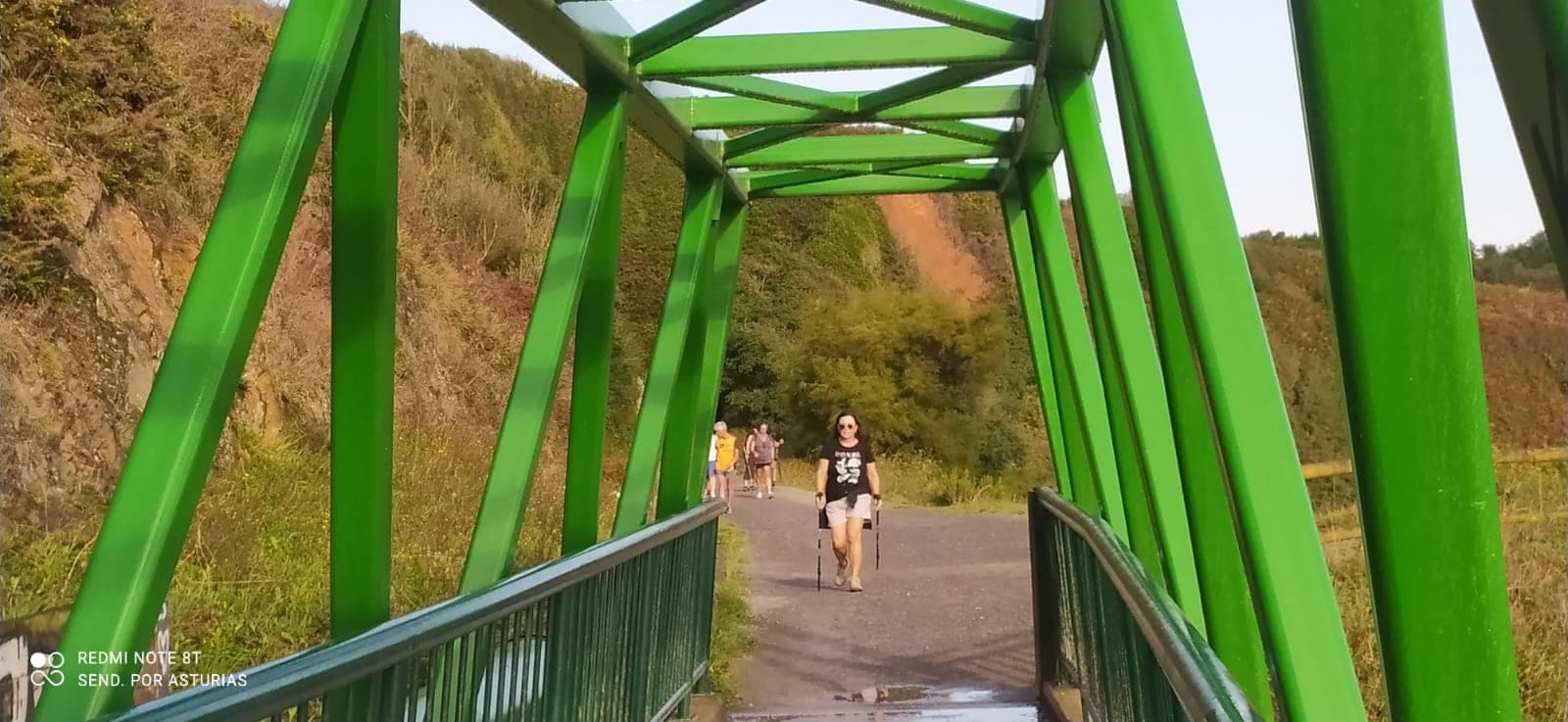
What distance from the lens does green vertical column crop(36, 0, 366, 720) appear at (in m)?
1.93

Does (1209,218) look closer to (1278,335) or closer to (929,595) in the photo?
(929,595)

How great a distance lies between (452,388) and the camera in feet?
48.5

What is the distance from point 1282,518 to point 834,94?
3.88 meters

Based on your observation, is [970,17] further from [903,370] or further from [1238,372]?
[903,370]

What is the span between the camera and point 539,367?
3.75 m

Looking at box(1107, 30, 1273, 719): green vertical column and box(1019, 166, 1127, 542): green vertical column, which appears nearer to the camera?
box(1107, 30, 1273, 719): green vertical column

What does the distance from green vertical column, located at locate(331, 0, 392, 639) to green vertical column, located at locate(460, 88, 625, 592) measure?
64 cm

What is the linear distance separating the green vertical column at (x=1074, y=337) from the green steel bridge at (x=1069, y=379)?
0.07 ft

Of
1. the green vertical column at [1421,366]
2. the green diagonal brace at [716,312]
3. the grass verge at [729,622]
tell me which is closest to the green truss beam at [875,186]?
the green diagonal brace at [716,312]

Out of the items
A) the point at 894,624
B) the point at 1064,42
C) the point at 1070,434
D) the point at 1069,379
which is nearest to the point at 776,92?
the point at 1064,42

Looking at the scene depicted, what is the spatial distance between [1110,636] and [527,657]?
5.33 feet

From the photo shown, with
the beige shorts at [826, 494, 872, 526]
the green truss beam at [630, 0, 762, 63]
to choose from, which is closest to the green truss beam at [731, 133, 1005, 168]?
the green truss beam at [630, 0, 762, 63]

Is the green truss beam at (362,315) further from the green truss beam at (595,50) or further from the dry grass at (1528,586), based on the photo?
the dry grass at (1528,586)

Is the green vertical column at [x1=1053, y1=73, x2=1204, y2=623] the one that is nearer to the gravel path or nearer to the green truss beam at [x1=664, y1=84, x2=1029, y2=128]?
the green truss beam at [x1=664, y1=84, x2=1029, y2=128]
